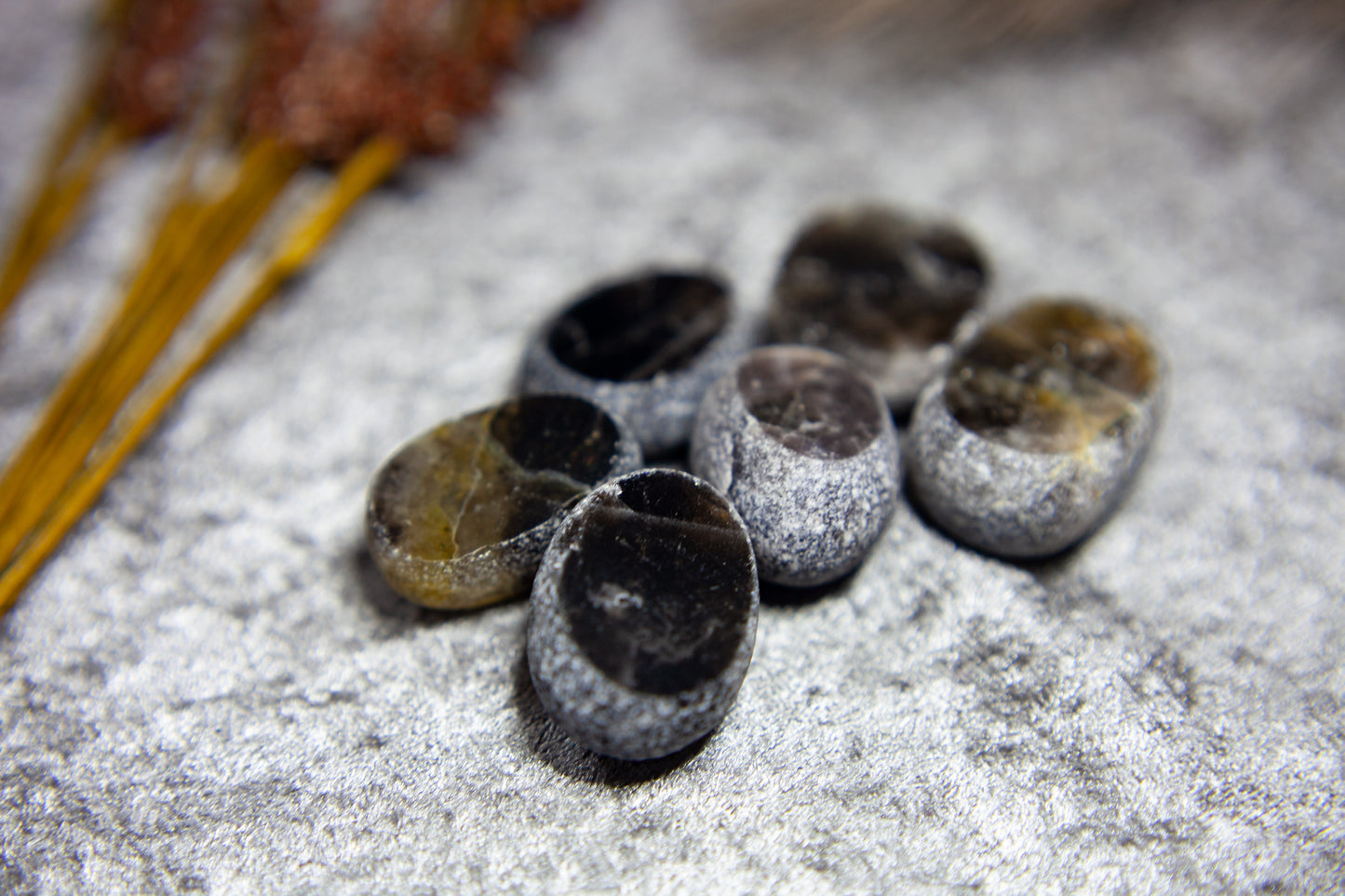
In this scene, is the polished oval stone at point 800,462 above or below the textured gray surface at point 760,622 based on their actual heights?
above

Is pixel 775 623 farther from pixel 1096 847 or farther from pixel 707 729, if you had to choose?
pixel 1096 847

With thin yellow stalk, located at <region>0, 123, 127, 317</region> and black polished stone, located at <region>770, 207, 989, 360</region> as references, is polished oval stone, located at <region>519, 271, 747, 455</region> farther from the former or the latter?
thin yellow stalk, located at <region>0, 123, 127, 317</region>

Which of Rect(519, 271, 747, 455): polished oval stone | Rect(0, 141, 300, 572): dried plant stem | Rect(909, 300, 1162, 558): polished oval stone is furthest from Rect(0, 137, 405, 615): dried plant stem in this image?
Rect(909, 300, 1162, 558): polished oval stone

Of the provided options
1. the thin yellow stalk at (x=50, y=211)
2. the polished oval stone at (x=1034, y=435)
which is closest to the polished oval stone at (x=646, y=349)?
the polished oval stone at (x=1034, y=435)

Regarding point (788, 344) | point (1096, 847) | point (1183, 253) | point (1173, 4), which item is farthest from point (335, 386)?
point (1173, 4)

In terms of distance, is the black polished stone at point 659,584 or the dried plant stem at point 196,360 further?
the dried plant stem at point 196,360

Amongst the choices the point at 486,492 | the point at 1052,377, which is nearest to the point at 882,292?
the point at 1052,377

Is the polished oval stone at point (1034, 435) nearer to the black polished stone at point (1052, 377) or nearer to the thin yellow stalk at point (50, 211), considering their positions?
the black polished stone at point (1052, 377)
